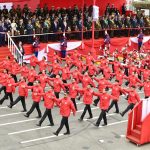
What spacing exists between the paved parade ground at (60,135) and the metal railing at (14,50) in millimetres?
8949

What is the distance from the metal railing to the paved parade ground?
352 inches

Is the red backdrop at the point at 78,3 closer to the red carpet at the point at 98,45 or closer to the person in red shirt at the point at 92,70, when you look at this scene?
the red carpet at the point at 98,45

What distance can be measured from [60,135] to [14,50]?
1283 centimetres

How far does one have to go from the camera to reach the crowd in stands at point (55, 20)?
2852 centimetres

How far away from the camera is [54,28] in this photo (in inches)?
1195

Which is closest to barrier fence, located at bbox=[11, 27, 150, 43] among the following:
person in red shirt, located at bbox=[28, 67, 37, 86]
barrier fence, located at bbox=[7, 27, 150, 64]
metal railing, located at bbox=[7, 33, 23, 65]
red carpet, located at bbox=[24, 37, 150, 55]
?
barrier fence, located at bbox=[7, 27, 150, 64]

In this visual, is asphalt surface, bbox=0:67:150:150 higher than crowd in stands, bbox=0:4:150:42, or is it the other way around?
crowd in stands, bbox=0:4:150:42

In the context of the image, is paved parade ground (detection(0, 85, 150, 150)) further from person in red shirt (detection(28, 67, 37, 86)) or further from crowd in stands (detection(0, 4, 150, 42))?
crowd in stands (detection(0, 4, 150, 42))

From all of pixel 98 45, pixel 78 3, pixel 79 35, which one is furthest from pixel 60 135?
pixel 78 3

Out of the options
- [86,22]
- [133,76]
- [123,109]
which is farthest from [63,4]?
[123,109]

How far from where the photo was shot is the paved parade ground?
50.9ft

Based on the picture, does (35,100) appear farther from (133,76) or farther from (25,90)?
(133,76)

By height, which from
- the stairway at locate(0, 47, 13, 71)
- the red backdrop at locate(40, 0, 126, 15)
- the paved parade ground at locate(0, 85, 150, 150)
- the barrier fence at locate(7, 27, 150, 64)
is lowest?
the paved parade ground at locate(0, 85, 150, 150)

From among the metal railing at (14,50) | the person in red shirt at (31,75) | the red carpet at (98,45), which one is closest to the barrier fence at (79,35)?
the red carpet at (98,45)
